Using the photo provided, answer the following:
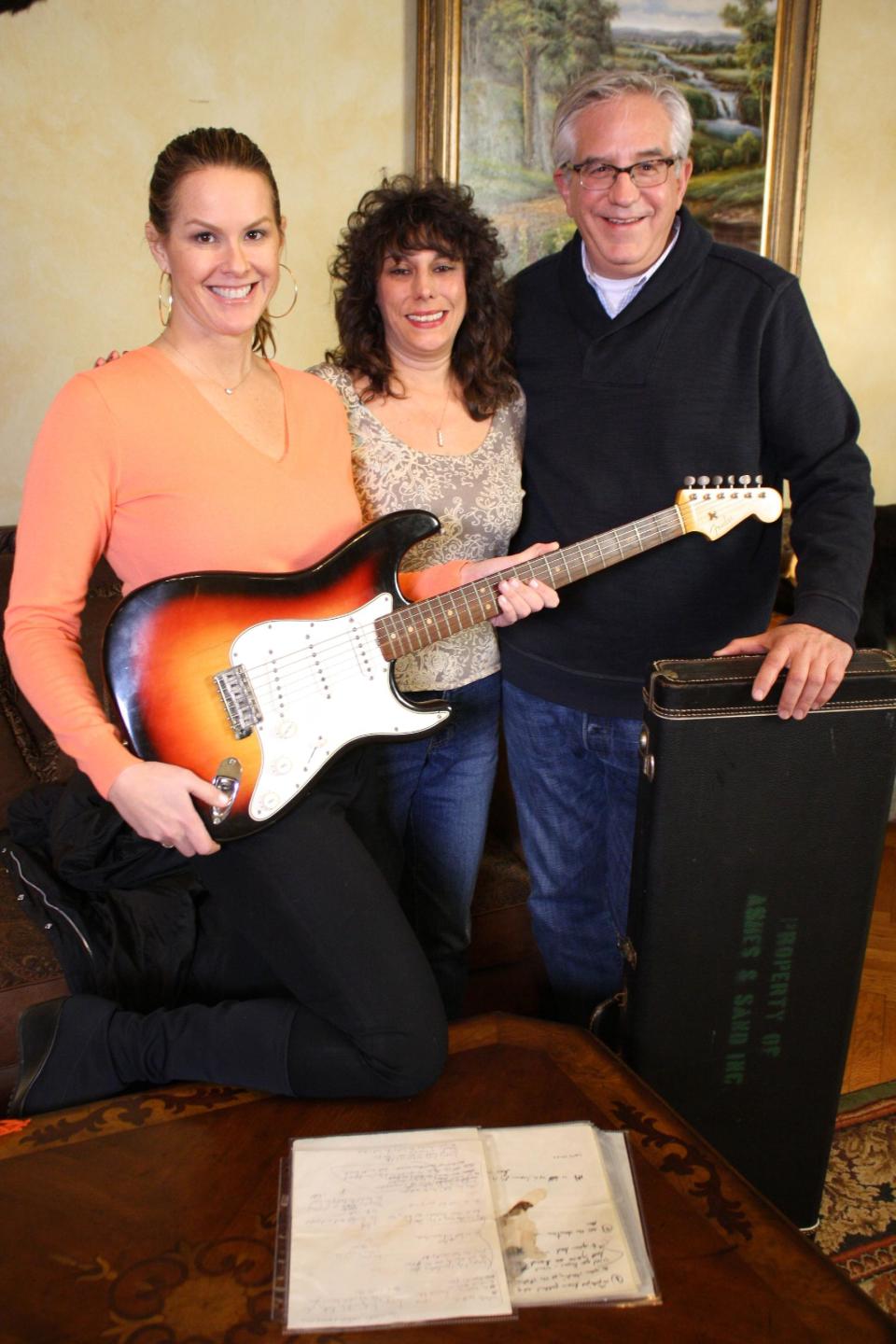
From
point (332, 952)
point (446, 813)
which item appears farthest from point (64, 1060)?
point (446, 813)

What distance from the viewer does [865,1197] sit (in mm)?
1685

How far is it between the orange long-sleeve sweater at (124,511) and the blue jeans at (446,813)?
1.34ft

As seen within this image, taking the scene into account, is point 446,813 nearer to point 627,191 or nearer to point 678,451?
point 678,451

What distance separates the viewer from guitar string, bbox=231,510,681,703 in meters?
1.36

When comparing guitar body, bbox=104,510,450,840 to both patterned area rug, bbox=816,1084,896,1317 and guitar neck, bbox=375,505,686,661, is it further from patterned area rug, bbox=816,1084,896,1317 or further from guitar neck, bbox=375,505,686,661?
patterned area rug, bbox=816,1084,896,1317

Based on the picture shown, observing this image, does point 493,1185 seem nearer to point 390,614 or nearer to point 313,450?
point 390,614

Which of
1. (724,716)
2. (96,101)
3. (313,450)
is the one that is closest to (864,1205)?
(724,716)

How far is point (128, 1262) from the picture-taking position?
1.00 meters

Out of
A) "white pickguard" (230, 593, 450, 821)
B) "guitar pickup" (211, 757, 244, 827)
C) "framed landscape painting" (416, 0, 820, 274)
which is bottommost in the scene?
"guitar pickup" (211, 757, 244, 827)

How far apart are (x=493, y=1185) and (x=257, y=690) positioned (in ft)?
2.11

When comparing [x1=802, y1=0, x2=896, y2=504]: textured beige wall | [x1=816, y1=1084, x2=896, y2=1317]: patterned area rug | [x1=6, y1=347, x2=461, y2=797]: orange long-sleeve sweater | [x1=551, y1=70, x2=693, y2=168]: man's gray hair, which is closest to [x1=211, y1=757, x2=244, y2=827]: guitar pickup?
[x1=6, y1=347, x2=461, y2=797]: orange long-sleeve sweater

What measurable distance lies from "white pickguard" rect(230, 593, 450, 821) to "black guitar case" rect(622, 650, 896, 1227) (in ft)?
1.18

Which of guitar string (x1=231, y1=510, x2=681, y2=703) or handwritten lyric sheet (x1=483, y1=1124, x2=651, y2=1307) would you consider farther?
guitar string (x1=231, y1=510, x2=681, y2=703)

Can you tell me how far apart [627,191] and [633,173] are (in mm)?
33
